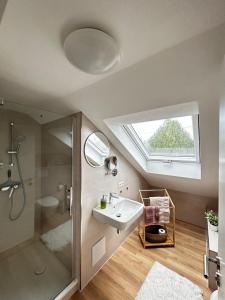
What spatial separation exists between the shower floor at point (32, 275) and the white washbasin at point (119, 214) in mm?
769

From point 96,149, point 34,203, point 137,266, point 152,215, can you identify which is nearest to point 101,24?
point 96,149

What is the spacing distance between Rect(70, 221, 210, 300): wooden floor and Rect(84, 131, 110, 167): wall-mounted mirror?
1368mm

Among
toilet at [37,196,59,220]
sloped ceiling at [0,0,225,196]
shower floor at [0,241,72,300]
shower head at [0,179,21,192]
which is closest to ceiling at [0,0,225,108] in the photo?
sloped ceiling at [0,0,225,196]

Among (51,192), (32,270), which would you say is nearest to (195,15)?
(51,192)

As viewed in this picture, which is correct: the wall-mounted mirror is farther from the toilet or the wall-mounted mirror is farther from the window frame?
the toilet

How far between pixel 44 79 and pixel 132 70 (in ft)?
2.13

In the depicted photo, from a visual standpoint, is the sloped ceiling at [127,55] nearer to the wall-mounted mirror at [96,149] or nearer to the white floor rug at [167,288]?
the wall-mounted mirror at [96,149]

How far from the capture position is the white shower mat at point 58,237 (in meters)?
1.71

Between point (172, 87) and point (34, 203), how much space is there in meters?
2.21

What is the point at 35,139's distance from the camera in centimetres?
191

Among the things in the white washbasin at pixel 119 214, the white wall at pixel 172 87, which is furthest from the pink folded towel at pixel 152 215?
the white wall at pixel 172 87

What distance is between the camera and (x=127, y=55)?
765 millimetres

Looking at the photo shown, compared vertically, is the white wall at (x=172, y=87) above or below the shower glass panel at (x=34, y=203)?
above

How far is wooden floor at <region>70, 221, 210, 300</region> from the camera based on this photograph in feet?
4.98
